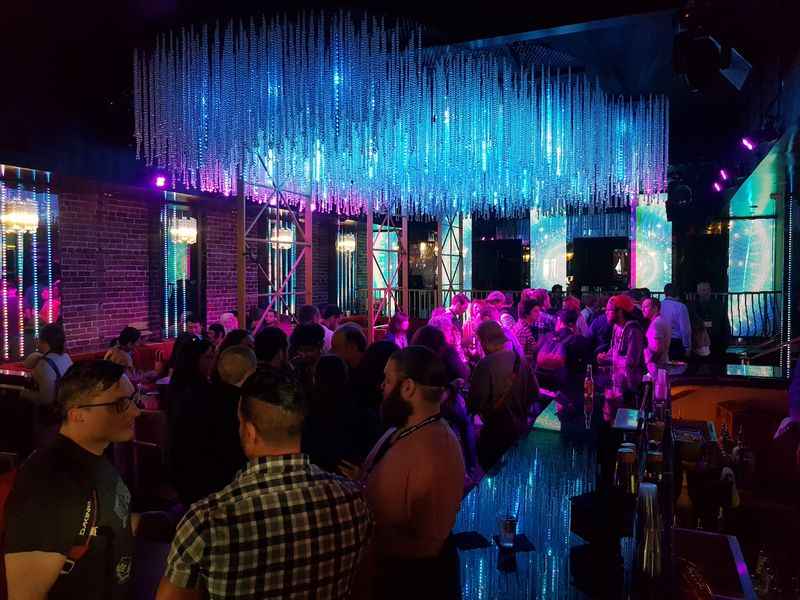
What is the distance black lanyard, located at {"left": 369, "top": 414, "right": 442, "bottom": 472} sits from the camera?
1.95 metres

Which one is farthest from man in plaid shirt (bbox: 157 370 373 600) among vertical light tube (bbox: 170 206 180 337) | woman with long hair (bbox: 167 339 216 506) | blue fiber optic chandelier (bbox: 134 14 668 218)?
vertical light tube (bbox: 170 206 180 337)

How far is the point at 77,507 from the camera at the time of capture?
159 cm

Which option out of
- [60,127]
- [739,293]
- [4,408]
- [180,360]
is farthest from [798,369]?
[739,293]

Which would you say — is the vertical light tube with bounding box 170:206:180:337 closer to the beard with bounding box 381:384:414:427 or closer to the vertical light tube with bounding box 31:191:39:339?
the vertical light tube with bounding box 31:191:39:339

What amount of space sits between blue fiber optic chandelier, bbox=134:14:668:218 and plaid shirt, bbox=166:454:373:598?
14.0 feet

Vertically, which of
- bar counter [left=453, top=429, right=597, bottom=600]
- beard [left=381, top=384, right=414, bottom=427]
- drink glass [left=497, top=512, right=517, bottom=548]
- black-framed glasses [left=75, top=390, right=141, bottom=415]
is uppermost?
black-framed glasses [left=75, top=390, right=141, bottom=415]

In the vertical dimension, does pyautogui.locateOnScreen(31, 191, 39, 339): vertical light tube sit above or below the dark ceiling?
below

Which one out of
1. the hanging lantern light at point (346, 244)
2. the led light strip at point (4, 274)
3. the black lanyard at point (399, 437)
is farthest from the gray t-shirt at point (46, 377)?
the hanging lantern light at point (346, 244)

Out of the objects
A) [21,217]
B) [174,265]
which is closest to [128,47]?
[21,217]

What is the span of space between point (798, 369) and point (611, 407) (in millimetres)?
1231

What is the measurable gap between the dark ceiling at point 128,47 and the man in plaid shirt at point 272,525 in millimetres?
3614

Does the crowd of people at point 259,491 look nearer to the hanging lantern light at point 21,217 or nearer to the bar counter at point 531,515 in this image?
the bar counter at point 531,515

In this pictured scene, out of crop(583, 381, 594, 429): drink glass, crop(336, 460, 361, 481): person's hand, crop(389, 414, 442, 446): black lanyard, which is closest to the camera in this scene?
crop(389, 414, 442, 446): black lanyard

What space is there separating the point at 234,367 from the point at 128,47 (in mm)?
4955
